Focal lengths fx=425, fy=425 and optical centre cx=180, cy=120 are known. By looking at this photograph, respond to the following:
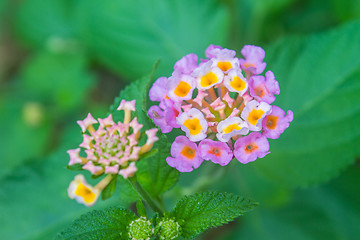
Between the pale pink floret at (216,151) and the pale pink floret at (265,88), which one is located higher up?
the pale pink floret at (265,88)

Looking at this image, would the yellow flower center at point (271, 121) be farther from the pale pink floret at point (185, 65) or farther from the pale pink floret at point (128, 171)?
the pale pink floret at point (128, 171)

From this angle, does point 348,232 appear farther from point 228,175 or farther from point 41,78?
point 41,78

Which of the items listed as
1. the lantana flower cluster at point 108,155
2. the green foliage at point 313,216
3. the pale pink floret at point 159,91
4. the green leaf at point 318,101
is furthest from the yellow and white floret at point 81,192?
the green foliage at point 313,216

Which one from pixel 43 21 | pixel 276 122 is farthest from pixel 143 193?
pixel 43 21

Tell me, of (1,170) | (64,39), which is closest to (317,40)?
(64,39)

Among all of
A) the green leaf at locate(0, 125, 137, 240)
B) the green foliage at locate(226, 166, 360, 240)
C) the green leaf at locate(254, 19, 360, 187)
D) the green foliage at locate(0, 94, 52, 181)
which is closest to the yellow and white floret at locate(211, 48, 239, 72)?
the green leaf at locate(254, 19, 360, 187)

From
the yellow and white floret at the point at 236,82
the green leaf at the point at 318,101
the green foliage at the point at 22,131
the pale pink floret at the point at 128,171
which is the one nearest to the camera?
the pale pink floret at the point at 128,171

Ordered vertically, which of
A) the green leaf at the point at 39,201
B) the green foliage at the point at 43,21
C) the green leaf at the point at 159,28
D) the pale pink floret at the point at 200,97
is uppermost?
the green foliage at the point at 43,21
